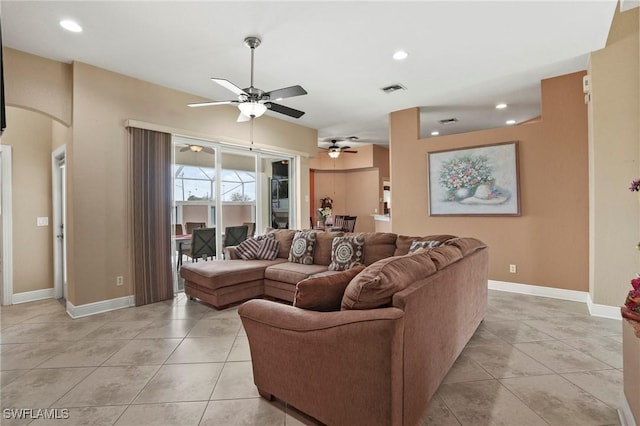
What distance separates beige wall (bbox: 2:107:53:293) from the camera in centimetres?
411

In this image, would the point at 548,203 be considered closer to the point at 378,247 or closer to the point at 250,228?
the point at 378,247

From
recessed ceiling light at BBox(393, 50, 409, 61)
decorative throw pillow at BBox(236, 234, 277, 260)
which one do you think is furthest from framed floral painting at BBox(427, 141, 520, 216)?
decorative throw pillow at BBox(236, 234, 277, 260)

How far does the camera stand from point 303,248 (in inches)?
167

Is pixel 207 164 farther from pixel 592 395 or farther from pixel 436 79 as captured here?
pixel 592 395

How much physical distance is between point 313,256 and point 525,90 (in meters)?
4.02

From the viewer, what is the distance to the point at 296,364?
1.71 m

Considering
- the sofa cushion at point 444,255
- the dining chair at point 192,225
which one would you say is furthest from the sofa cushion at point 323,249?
the dining chair at point 192,225

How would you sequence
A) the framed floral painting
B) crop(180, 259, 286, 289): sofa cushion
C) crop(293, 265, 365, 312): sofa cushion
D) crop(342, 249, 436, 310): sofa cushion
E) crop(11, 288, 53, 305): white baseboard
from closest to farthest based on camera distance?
1. crop(342, 249, 436, 310): sofa cushion
2. crop(293, 265, 365, 312): sofa cushion
3. crop(180, 259, 286, 289): sofa cushion
4. crop(11, 288, 53, 305): white baseboard
5. the framed floral painting

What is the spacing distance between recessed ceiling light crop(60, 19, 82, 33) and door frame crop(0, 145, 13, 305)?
7.08ft

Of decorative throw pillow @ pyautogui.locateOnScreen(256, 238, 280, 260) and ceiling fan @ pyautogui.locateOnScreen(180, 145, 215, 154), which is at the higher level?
ceiling fan @ pyautogui.locateOnScreen(180, 145, 215, 154)

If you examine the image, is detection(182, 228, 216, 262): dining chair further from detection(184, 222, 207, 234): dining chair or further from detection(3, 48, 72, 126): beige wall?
detection(3, 48, 72, 126): beige wall

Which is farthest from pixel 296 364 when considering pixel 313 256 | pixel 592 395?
pixel 313 256

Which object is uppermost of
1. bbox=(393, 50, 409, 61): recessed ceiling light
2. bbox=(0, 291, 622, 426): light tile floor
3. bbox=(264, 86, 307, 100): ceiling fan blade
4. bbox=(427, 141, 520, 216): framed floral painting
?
bbox=(393, 50, 409, 61): recessed ceiling light

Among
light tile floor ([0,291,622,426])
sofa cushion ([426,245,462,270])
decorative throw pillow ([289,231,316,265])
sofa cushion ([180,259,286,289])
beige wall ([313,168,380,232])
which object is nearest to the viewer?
light tile floor ([0,291,622,426])
